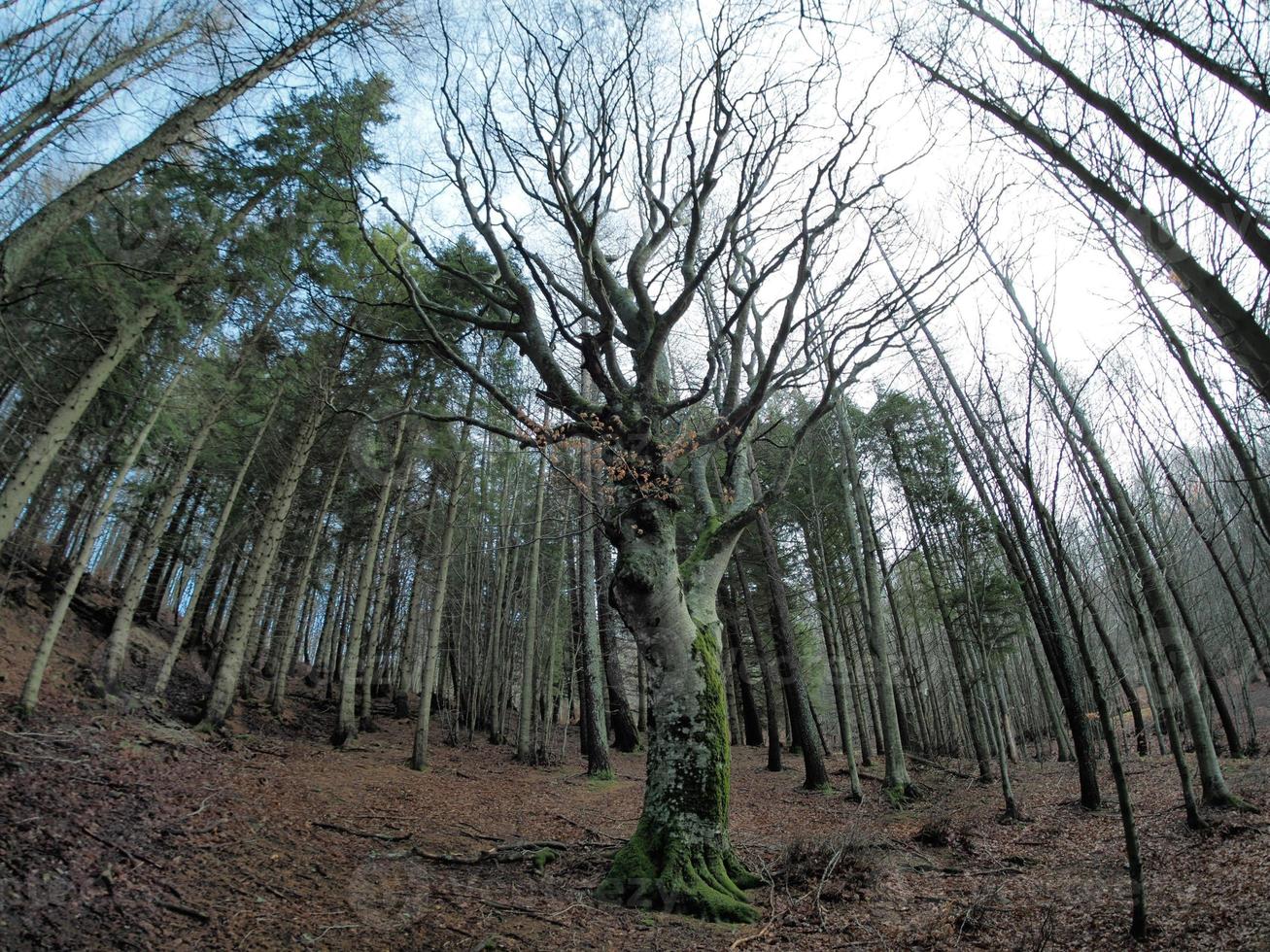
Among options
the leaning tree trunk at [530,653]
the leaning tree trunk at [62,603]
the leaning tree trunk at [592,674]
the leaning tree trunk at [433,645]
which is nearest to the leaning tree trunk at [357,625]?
the leaning tree trunk at [433,645]

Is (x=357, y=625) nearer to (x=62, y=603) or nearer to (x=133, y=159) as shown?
(x=62, y=603)

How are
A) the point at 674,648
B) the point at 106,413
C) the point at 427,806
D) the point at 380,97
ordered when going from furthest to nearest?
the point at 106,413
the point at 380,97
the point at 427,806
the point at 674,648

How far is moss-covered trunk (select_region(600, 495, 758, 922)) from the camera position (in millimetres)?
4168

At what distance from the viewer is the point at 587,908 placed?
407 cm

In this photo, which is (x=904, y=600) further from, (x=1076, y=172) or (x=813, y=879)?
(x=1076, y=172)

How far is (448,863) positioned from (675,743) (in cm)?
241

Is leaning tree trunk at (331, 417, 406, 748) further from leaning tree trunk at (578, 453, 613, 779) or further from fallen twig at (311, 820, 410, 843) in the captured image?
fallen twig at (311, 820, 410, 843)

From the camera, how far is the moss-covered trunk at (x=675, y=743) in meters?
4.17

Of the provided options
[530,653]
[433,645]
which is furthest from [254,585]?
[530,653]

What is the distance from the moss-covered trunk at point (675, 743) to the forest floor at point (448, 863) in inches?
8.9

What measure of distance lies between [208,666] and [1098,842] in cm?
1802

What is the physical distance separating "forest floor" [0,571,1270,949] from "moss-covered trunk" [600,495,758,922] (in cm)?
22

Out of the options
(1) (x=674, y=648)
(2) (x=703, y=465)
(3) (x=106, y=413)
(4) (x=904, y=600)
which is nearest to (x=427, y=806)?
(1) (x=674, y=648)

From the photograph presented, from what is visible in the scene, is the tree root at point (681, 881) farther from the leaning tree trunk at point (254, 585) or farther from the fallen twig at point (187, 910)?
the leaning tree trunk at point (254, 585)
